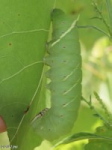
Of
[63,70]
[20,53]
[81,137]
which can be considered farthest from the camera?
[63,70]

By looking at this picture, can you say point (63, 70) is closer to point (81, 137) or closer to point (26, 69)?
point (26, 69)

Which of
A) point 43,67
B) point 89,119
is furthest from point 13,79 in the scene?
point 89,119

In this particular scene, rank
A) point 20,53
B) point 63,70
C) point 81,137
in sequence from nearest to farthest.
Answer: point 81,137, point 20,53, point 63,70

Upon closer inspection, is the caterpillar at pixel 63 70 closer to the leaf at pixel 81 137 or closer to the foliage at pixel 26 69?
the foliage at pixel 26 69

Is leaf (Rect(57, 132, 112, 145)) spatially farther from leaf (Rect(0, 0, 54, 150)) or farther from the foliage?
leaf (Rect(0, 0, 54, 150))

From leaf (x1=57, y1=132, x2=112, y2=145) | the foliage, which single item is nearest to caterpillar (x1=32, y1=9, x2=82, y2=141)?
the foliage

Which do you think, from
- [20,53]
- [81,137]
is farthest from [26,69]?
[81,137]
